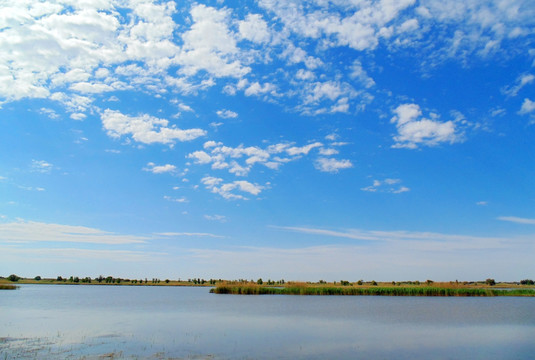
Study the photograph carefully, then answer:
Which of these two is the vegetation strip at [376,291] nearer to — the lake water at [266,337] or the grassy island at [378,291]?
the grassy island at [378,291]

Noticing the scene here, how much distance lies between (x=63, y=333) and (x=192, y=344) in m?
7.37

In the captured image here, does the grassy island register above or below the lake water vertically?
A: above

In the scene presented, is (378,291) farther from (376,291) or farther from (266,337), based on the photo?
(266,337)

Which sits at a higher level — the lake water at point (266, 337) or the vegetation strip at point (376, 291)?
the vegetation strip at point (376, 291)

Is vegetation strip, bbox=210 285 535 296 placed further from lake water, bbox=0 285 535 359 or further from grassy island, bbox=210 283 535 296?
lake water, bbox=0 285 535 359

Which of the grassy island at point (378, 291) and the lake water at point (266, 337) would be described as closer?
the lake water at point (266, 337)

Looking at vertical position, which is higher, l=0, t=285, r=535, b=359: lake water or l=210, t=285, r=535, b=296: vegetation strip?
l=210, t=285, r=535, b=296: vegetation strip

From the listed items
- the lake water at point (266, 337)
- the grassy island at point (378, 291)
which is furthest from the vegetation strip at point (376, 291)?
the lake water at point (266, 337)

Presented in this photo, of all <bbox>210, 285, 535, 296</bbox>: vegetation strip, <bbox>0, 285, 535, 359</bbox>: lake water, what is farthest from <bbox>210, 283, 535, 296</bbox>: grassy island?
<bbox>0, 285, 535, 359</bbox>: lake water

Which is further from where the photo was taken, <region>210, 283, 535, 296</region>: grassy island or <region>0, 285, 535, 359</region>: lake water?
<region>210, 283, 535, 296</region>: grassy island

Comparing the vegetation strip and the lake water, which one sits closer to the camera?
the lake water

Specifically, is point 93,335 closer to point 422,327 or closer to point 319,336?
point 319,336

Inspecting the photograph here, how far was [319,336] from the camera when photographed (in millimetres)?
20000

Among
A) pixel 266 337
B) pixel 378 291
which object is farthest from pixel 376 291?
pixel 266 337
